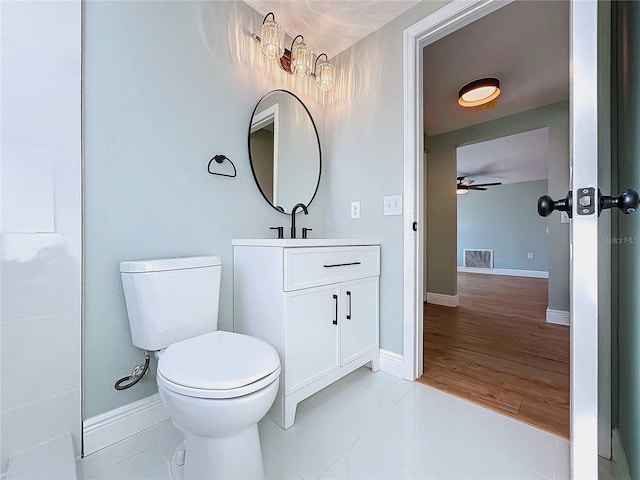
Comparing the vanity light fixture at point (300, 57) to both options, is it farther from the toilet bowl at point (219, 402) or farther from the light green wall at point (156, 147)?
the toilet bowl at point (219, 402)

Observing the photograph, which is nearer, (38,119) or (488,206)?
(38,119)

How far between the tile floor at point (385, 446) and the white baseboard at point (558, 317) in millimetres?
2083

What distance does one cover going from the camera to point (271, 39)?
1.60 metres

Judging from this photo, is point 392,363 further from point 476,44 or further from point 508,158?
point 508,158

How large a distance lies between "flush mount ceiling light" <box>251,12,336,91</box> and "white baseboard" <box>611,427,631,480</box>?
7.29 feet

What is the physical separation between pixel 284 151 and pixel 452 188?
2596 mm

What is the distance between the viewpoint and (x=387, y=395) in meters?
1.48

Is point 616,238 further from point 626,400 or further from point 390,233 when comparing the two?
point 390,233

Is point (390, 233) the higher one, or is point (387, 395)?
point (390, 233)

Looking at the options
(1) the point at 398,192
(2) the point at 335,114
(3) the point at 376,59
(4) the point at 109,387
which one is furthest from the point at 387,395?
(3) the point at 376,59

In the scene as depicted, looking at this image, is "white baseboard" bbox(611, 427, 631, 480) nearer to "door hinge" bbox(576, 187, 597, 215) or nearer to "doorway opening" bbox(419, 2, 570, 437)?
"doorway opening" bbox(419, 2, 570, 437)

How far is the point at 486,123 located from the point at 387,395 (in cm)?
332

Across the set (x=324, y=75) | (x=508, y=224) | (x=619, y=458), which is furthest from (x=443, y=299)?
(x=508, y=224)

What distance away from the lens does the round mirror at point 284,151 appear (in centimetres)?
169
